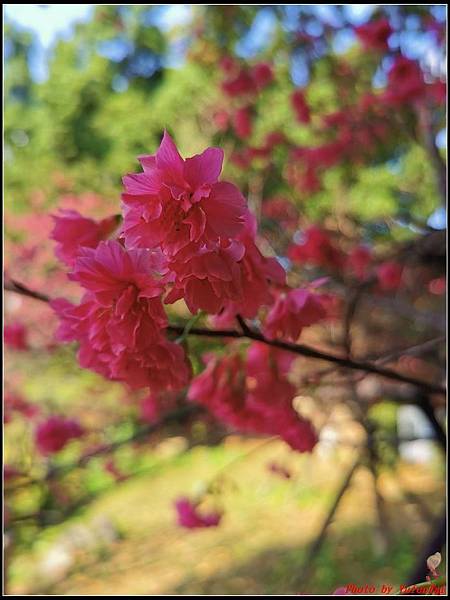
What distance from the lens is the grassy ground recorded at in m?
3.61

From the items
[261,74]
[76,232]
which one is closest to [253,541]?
[261,74]

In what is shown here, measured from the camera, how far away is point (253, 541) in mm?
4316

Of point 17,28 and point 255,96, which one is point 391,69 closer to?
point 255,96

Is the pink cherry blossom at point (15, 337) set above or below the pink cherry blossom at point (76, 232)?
above

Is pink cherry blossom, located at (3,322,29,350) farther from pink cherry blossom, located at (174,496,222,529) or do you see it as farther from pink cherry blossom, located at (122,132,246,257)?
pink cherry blossom, located at (122,132,246,257)

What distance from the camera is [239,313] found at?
722mm

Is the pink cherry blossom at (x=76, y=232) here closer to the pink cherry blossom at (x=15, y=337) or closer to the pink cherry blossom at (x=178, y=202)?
the pink cherry blossom at (x=178, y=202)

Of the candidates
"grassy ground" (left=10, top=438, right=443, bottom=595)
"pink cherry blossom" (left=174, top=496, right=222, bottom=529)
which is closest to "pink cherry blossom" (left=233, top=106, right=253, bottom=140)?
"grassy ground" (left=10, top=438, right=443, bottom=595)

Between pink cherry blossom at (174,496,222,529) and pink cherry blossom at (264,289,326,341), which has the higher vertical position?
pink cherry blossom at (174,496,222,529)

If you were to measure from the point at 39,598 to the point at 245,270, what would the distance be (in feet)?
9.21

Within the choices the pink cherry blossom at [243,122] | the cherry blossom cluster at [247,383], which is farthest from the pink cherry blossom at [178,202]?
the pink cherry blossom at [243,122]

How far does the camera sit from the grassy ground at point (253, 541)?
361 centimetres

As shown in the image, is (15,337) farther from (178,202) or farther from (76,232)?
(178,202)

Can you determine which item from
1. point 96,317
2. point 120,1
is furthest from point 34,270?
point 96,317
